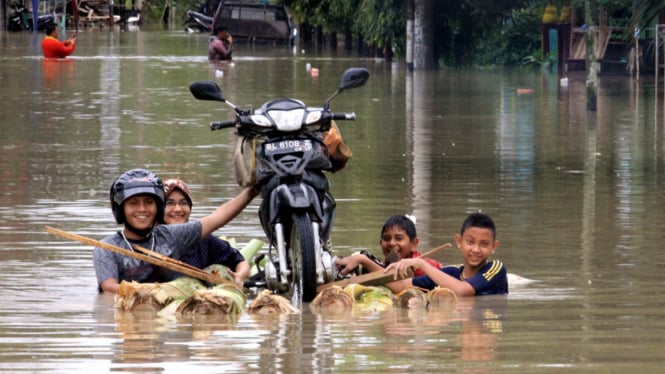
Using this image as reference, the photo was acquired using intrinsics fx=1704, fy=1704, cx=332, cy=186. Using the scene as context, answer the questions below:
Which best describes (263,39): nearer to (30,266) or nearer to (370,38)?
(370,38)

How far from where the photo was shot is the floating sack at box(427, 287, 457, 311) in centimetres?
893

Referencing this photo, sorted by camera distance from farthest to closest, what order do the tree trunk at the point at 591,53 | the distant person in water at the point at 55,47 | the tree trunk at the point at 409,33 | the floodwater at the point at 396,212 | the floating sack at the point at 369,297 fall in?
the distant person in water at the point at 55,47 → the tree trunk at the point at 409,33 → the tree trunk at the point at 591,53 → the floating sack at the point at 369,297 → the floodwater at the point at 396,212

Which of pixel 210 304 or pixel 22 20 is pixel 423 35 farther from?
pixel 22 20

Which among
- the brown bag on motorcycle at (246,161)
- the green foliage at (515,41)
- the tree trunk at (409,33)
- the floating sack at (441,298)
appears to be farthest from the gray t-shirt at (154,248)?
the green foliage at (515,41)

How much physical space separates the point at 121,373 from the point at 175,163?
1131cm

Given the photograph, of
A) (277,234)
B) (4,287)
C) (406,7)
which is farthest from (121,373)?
(406,7)

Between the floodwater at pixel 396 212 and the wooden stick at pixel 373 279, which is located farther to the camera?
the wooden stick at pixel 373 279

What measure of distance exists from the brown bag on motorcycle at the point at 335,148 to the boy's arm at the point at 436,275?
68 cm

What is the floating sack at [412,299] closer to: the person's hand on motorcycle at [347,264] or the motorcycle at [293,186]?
the motorcycle at [293,186]

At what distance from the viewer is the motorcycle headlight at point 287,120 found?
29.4 ft

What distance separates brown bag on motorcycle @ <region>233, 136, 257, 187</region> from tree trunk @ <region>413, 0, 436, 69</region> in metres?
33.7

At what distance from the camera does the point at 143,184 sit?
358 inches

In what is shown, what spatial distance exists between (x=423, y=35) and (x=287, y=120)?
35.2m

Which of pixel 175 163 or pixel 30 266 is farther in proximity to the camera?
pixel 175 163
